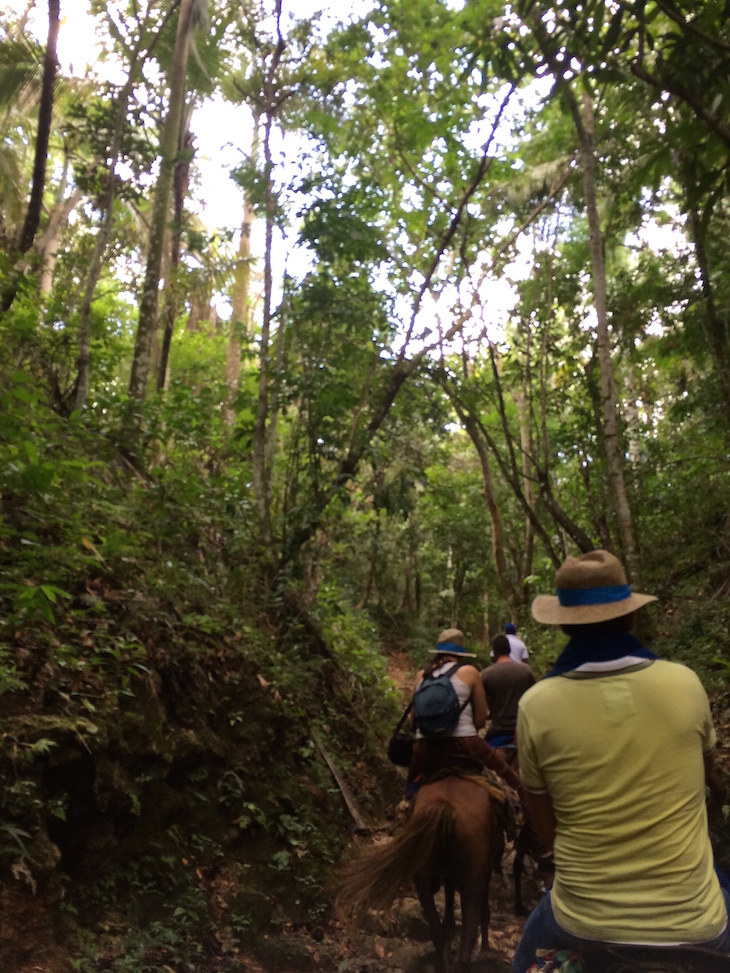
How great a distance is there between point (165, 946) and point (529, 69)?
612 centimetres

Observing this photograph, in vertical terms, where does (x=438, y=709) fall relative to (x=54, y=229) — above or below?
below

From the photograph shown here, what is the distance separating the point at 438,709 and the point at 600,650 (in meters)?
2.92

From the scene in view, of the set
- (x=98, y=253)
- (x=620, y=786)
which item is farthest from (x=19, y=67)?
(x=620, y=786)

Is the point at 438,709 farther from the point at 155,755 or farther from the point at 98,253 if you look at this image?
the point at 98,253

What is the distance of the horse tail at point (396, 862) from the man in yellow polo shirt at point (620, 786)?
214 cm

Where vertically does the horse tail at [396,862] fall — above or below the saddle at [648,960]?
below

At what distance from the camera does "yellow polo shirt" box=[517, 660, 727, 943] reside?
2.10 meters

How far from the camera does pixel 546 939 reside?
2.35 m

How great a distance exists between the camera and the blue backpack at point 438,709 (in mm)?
5043

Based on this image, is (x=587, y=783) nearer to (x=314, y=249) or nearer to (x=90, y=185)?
(x=314, y=249)

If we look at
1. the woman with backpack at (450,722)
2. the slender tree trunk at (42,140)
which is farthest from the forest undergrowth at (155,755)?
the slender tree trunk at (42,140)

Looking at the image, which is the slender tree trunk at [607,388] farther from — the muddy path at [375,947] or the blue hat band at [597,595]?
the blue hat band at [597,595]

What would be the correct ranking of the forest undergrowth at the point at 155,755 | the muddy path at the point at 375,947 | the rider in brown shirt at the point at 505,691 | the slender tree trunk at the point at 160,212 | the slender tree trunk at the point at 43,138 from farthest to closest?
the slender tree trunk at the point at 160,212, the slender tree trunk at the point at 43,138, the rider in brown shirt at the point at 505,691, the muddy path at the point at 375,947, the forest undergrowth at the point at 155,755

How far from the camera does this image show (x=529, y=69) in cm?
523
